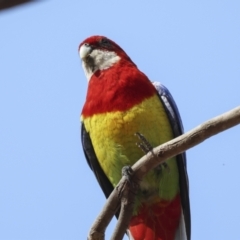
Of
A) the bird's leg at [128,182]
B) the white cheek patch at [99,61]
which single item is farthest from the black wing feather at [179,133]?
the bird's leg at [128,182]

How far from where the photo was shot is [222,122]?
2.12 metres

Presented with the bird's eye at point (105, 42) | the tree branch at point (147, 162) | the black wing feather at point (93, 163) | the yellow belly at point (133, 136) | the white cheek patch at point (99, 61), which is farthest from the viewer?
the bird's eye at point (105, 42)

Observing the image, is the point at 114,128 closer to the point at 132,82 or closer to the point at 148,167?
the point at 132,82

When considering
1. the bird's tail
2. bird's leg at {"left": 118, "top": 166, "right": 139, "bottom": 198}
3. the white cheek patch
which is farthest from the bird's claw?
the white cheek patch

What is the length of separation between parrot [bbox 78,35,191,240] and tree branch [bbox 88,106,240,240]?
0.58m

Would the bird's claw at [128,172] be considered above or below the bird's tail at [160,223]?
above

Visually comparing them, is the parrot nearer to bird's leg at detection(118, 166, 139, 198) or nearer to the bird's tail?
the bird's tail

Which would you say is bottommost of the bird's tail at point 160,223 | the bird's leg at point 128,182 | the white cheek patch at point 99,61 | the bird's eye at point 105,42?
the bird's tail at point 160,223

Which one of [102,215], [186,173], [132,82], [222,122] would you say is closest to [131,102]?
[132,82]

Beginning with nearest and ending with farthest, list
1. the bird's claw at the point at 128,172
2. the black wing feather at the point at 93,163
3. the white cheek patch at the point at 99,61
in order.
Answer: the bird's claw at the point at 128,172, the black wing feather at the point at 93,163, the white cheek patch at the point at 99,61

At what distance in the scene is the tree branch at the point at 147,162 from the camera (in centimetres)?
214

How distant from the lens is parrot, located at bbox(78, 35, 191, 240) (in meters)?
3.72

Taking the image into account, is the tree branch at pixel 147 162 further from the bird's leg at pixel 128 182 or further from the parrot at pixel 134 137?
the parrot at pixel 134 137

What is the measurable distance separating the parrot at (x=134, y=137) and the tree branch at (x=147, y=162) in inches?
22.9
